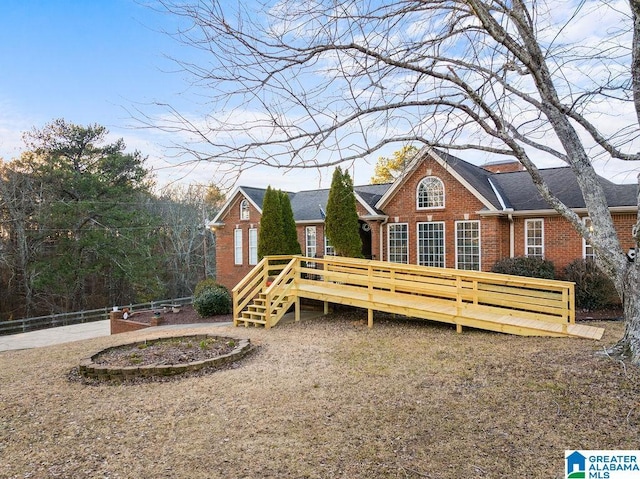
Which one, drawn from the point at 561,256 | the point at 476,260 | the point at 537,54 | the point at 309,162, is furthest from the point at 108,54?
the point at 561,256

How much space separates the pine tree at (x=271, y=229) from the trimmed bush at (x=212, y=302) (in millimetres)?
2186

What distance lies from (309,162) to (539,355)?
15.4ft

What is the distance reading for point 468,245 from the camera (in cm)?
1470

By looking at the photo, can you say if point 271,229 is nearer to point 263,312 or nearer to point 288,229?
point 288,229

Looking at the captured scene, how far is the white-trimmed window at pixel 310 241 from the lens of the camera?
18359 mm

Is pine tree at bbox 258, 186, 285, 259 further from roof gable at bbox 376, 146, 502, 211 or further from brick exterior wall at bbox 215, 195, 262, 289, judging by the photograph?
brick exterior wall at bbox 215, 195, 262, 289

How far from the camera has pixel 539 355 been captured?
6.54 metres

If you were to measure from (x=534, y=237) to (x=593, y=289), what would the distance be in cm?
262

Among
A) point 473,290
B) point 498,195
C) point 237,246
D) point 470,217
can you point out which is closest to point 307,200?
point 237,246

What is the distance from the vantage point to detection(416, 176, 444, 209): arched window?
597 inches

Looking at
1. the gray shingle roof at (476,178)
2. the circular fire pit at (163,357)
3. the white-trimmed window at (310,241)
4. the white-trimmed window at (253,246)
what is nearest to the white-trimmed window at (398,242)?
the gray shingle roof at (476,178)

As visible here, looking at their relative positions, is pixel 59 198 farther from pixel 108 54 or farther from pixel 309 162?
pixel 309 162

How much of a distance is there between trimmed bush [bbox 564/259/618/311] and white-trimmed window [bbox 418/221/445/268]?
424cm

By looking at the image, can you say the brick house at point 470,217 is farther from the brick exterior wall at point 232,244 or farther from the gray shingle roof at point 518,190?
the brick exterior wall at point 232,244
